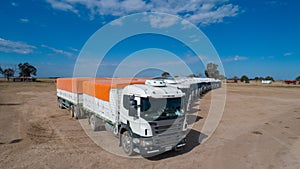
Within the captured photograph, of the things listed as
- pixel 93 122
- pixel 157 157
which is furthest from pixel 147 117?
pixel 93 122

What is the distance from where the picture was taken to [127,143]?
23.3 ft

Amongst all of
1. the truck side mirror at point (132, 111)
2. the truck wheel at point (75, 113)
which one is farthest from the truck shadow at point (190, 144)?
the truck wheel at point (75, 113)

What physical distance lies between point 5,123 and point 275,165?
14388 mm

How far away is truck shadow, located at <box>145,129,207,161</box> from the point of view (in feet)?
23.3

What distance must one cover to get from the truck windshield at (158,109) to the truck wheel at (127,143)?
3.91 ft

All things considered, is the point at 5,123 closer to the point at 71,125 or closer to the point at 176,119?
the point at 71,125

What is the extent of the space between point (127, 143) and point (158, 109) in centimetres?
185

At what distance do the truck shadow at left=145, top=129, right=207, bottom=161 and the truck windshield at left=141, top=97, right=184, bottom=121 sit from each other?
64.5 inches

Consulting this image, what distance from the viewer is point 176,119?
Result: 680 centimetres

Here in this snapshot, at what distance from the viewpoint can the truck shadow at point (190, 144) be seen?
23.3 ft

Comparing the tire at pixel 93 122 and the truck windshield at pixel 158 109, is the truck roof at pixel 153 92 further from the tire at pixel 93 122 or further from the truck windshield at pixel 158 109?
the tire at pixel 93 122

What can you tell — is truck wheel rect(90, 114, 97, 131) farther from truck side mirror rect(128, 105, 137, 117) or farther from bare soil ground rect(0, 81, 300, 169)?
truck side mirror rect(128, 105, 137, 117)

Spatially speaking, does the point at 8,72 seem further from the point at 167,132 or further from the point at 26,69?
the point at 167,132

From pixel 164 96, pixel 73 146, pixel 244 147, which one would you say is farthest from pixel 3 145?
pixel 244 147
